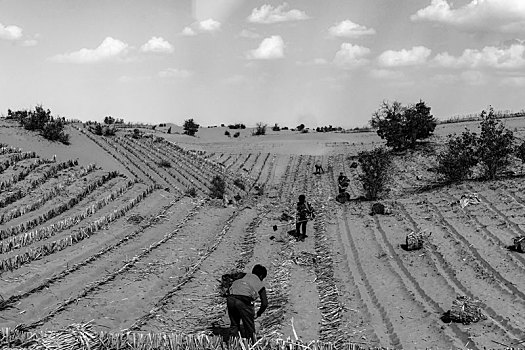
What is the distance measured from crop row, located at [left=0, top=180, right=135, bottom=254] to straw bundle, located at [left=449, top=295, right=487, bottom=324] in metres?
9.76

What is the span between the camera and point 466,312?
28.5ft

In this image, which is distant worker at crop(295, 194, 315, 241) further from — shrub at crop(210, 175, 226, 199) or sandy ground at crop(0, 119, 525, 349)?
shrub at crop(210, 175, 226, 199)

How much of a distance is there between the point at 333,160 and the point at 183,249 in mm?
21625

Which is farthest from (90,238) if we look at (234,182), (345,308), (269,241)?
(234,182)

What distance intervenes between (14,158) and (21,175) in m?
2.41

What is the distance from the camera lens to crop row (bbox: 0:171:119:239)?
14.6m

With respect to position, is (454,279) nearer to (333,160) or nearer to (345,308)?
(345,308)

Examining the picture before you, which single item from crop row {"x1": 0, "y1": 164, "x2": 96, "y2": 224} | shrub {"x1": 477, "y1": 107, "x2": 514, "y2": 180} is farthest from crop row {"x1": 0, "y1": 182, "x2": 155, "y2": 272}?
shrub {"x1": 477, "y1": 107, "x2": 514, "y2": 180}

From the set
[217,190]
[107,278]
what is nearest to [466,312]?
[107,278]

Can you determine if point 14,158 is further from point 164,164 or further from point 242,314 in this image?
point 242,314

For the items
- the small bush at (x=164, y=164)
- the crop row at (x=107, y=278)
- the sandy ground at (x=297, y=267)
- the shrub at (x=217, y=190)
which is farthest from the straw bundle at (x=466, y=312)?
the small bush at (x=164, y=164)

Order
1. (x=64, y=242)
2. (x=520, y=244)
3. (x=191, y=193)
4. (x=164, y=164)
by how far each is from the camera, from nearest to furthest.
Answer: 1. (x=520, y=244)
2. (x=64, y=242)
3. (x=191, y=193)
4. (x=164, y=164)

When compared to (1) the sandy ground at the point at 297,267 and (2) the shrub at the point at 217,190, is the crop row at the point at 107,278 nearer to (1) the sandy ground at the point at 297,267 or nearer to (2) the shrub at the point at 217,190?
(1) the sandy ground at the point at 297,267

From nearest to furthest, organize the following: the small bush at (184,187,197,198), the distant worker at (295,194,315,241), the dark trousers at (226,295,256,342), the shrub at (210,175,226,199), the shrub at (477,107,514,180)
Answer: the dark trousers at (226,295,256,342)
the distant worker at (295,194,315,241)
the shrub at (477,107,514,180)
the small bush at (184,187,197,198)
the shrub at (210,175,226,199)
